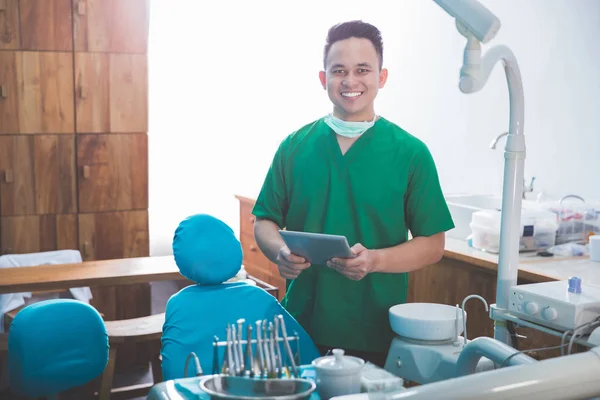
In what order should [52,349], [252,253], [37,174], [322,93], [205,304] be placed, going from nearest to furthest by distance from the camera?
1. [205,304]
2. [52,349]
3. [37,174]
4. [252,253]
5. [322,93]

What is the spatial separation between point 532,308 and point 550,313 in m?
0.04

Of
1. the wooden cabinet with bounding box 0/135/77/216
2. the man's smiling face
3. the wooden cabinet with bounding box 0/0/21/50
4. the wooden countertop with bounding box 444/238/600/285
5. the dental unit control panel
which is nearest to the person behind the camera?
the dental unit control panel

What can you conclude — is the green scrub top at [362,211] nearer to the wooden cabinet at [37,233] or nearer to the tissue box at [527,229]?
the tissue box at [527,229]

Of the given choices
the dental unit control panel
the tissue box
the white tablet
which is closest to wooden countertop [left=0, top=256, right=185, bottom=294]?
the tissue box

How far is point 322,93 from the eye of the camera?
4750mm

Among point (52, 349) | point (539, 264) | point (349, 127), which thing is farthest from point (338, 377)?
point (539, 264)

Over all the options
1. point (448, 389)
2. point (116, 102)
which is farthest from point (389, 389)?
point (116, 102)

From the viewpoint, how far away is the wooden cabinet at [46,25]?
3.51m

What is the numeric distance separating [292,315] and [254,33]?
3.07 m

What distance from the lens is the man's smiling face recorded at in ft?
5.51

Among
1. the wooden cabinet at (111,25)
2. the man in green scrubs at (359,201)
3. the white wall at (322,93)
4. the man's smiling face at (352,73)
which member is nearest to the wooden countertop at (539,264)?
the white wall at (322,93)

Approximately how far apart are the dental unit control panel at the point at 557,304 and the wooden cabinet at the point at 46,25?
2.79 meters

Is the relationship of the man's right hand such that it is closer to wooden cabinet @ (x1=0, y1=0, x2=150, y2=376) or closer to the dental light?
the dental light

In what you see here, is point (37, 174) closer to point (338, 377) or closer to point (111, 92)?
point (111, 92)
